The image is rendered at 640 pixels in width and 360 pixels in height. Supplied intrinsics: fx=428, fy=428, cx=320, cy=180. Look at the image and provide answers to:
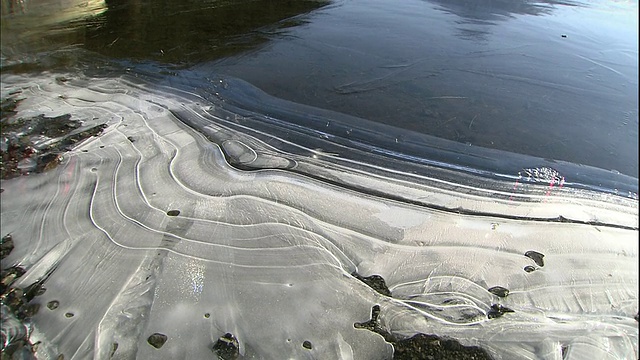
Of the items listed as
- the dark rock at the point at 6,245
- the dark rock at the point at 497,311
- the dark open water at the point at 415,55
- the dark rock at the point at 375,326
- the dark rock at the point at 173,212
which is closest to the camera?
the dark rock at the point at 375,326

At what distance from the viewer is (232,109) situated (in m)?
2.81

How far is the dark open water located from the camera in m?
2.74

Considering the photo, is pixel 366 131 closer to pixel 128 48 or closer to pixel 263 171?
pixel 263 171

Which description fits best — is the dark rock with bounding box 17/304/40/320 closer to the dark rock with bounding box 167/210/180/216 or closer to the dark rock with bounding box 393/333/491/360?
the dark rock with bounding box 167/210/180/216

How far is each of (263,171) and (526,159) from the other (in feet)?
4.90

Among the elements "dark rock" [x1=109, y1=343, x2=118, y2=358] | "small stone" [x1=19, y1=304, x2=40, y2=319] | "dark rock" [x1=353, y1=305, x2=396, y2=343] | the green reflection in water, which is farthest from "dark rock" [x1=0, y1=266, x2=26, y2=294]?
the green reflection in water

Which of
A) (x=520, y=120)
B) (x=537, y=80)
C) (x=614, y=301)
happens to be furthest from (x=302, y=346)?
(x=537, y=80)

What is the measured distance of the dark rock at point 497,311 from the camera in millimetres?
1573

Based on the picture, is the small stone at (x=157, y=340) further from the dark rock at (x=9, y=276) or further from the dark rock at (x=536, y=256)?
the dark rock at (x=536, y=256)

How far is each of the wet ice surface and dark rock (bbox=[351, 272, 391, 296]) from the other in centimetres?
2

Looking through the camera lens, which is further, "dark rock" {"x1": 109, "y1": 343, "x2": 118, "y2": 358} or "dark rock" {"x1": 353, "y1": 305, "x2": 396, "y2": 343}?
"dark rock" {"x1": 353, "y1": 305, "x2": 396, "y2": 343}

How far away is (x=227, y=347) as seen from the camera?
1.41m

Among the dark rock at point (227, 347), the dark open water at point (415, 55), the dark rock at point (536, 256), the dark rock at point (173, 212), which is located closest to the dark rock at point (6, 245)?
the dark rock at point (173, 212)

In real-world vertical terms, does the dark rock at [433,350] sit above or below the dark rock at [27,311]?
below
